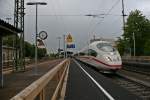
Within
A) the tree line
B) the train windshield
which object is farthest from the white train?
the tree line

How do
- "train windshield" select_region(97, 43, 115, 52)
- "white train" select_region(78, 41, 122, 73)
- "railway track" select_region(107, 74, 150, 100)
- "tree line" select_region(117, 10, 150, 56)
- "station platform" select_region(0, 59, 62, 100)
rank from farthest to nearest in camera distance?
1. "tree line" select_region(117, 10, 150, 56)
2. "train windshield" select_region(97, 43, 115, 52)
3. "white train" select_region(78, 41, 122, 73)
4. "station platform" select_region(0, 59, 62, 100)
5. "railway track" select_region(107, 74, 150, 100)

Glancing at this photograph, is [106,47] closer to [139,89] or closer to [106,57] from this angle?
[106,57]

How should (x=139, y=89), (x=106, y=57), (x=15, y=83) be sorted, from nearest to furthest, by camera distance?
1. (x=139, y=89)
2. (x=15, y=83)
3. (x=106, y=57)

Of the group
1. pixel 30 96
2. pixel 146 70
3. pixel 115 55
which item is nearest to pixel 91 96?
pixel 30 96

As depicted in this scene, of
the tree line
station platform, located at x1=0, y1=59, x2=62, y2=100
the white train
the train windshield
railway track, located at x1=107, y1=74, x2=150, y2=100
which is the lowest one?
railway track, located at x1=107, y1=74, x2=150, y2=100

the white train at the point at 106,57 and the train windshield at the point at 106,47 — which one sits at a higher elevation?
the train windshield at the point at 106,47

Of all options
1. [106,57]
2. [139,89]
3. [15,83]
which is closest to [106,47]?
[106,57]

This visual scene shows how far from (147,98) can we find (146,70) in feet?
67.3

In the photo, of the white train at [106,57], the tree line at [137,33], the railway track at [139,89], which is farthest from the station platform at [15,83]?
the tree line at [137,33]

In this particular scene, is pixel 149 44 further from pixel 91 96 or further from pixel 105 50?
pixel 91 96

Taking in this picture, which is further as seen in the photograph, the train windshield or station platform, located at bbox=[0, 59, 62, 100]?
the train windshield

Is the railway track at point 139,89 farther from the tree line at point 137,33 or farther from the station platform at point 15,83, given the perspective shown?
the tree line at point 137,33

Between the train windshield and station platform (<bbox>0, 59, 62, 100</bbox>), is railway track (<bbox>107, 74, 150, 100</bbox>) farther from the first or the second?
the train windshield

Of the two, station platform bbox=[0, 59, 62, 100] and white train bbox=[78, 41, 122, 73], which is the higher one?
white train bbox=[78, 41, 122, 73]
